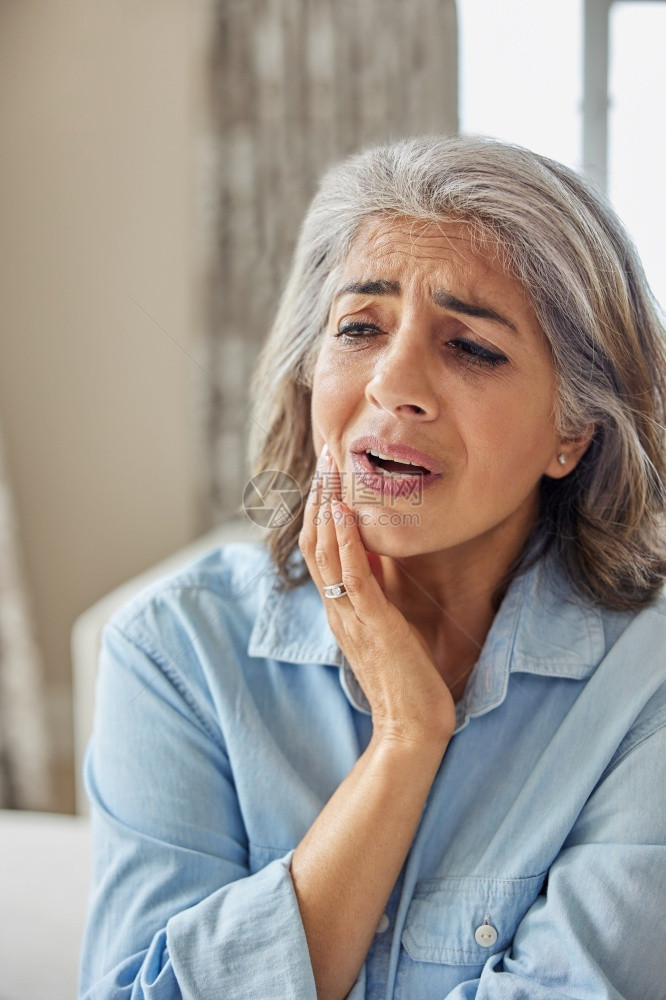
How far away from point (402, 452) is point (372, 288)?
177mm

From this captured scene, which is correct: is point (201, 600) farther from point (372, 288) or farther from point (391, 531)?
point (372, 288)

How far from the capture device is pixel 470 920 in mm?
867

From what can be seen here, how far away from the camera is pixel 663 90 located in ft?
5.88

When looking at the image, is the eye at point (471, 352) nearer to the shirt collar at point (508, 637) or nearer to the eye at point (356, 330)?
the eye at point (356, 330)

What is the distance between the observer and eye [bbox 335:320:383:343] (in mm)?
925

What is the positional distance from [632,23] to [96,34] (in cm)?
132

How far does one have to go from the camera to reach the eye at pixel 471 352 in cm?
90

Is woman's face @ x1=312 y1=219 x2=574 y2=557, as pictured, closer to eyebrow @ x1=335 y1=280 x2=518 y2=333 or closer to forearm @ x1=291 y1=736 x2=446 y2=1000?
eyebrow @ x1=335 y1=280 x2=518 y2=333

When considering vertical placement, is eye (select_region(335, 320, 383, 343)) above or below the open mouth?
above

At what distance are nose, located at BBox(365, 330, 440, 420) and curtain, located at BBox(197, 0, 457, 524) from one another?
137 cm

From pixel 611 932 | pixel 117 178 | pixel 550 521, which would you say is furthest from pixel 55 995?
pixel 117 178

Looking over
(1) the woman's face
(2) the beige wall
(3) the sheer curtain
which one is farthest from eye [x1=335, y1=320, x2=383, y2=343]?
(2) the beige wall

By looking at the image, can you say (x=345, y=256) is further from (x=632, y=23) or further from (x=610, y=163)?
(x=632, y=23)

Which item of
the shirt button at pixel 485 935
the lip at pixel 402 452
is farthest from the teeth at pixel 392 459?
the shirt button at pixel 485 935
